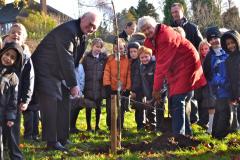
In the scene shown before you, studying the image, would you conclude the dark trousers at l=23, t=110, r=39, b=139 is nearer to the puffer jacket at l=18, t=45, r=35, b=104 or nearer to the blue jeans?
the puffer jacket at l=18, t=45, r=35, b=104

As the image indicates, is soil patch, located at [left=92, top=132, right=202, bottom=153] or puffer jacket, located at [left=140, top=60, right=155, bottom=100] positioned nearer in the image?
soil patch, located at [left=92, top=132, right=202, bottom=153]

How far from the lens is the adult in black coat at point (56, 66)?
722 cm

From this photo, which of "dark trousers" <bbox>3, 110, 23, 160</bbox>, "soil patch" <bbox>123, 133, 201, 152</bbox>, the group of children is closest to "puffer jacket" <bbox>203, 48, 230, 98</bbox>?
the group of children

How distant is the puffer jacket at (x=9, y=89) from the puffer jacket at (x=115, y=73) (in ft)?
11.8

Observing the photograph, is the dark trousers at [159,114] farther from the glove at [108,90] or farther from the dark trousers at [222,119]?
the dark trousers at [222,119]

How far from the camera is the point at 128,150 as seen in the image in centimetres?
701

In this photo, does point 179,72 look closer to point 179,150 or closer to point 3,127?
point 179,150

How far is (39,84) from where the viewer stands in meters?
7.36

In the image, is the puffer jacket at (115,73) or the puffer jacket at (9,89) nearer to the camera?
the puffer jacket at (9,89)

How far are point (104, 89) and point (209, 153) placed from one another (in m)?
3.51

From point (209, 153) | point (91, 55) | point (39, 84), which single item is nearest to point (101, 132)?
point (91, 55)

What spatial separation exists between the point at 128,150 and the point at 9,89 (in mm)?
2063

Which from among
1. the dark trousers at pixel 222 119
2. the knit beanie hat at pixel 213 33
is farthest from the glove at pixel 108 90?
the dark trousers at pixel 222 119

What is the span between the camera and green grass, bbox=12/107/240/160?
257 inches
